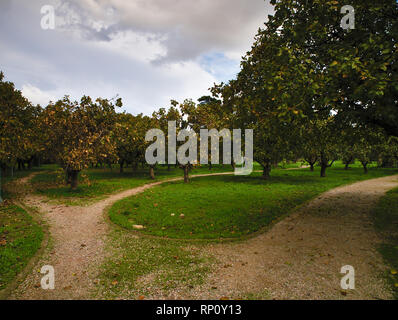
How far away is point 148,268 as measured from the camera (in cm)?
703

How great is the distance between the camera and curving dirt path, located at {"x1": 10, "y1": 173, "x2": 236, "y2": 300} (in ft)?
19.2

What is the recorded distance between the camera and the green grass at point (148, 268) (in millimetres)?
5922

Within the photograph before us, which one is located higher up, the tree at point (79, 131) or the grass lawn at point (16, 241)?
the tree at point (79, 131)

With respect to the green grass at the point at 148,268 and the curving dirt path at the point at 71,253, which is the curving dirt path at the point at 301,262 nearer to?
the green grass at the point at 148,268

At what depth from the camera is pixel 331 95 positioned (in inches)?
292

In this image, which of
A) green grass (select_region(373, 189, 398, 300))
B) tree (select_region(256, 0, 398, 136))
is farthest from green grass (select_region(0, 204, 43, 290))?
Result: green grass (select_region(373, 189, 398, 300))

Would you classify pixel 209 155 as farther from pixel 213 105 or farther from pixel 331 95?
pixel 331 95

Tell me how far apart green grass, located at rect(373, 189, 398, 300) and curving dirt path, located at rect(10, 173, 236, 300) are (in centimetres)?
868

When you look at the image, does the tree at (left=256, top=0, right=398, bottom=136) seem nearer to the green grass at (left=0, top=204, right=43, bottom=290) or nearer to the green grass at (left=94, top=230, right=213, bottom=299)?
the green grass at (left=94, top=230, right=213, bottom=299)

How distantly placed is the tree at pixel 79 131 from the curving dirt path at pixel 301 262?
49.9 ft

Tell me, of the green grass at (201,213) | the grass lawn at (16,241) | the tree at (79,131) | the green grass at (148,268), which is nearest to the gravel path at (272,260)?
the green grass at (148,268)
